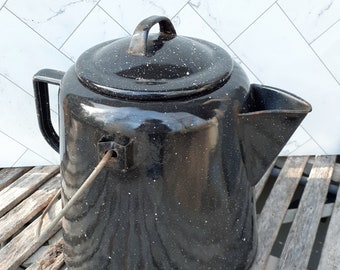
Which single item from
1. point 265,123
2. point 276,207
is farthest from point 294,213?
point 265,123

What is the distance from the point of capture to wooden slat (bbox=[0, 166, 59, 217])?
33.3 inches

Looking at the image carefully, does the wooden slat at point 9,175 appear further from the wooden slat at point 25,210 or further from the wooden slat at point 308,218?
the wooden slat at point 308,218

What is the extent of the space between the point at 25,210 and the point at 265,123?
1.66ft

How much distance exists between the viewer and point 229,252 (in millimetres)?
580

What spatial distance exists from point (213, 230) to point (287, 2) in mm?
511

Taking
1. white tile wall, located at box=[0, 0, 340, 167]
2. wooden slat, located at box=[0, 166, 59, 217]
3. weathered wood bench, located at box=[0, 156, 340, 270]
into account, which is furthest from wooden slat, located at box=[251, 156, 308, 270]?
wooden slat, located at box=[0, 166, 59, 217]

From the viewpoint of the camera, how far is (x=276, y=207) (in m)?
0.83

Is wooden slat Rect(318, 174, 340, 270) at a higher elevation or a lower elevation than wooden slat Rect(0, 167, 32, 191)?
lower

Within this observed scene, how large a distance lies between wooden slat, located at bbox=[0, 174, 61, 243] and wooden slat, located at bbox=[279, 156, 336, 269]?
443 millimetres

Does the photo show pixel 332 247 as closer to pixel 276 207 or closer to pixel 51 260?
pixel 276 207

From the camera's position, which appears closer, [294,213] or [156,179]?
[156,179]

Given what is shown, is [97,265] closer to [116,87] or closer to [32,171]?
[116,87]

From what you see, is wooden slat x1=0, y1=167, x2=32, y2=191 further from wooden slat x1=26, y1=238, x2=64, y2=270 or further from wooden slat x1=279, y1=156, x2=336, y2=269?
wooden slat x1=279, y1=156, x2=336, y2=269

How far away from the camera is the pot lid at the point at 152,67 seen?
1.56 feet
